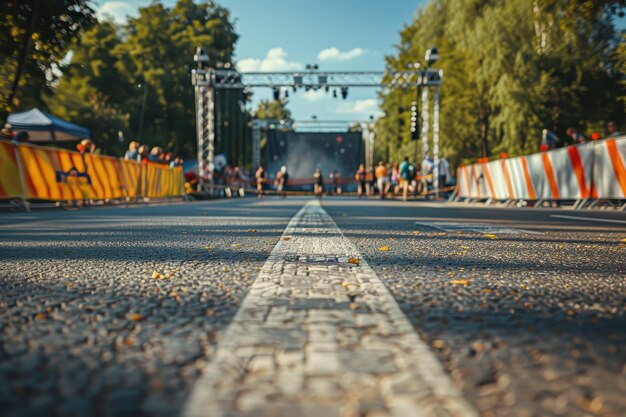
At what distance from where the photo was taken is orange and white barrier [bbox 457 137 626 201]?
40.3 feet

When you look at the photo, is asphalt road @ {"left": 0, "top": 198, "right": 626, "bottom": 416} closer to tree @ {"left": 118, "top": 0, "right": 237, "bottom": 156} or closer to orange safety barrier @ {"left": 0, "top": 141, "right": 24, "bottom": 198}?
orange safety barrier @ {"left": 0, "top": 141, "right": 24, "bottom": 198}

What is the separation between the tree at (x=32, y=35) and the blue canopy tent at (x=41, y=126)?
625 centimetres

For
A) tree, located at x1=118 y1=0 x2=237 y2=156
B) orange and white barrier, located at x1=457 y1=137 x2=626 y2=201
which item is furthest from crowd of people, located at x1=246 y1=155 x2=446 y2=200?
tree, located at x1=118 y1=0 x2=237 y2=156

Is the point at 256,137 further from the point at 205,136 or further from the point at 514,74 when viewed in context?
the point at 514,74

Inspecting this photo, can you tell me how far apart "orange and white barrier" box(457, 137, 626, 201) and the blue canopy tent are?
606 inches

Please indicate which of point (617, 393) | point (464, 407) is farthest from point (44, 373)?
point (617, 393)

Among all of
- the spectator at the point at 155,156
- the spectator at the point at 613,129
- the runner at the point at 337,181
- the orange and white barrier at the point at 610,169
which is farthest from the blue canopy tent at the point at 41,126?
the runner at the point at 337,181

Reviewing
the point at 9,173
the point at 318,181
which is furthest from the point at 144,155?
the point at 318,181

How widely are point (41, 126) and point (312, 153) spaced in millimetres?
29414

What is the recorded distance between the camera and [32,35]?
13547 millimetres

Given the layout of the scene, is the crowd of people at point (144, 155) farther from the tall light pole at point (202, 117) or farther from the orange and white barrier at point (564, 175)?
the orange and white barrier at point (564, 175)

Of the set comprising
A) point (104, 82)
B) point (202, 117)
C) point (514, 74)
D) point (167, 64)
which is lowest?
point (202, 117)

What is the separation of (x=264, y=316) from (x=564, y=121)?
1519 inches

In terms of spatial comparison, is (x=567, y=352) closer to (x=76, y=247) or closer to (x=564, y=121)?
(x=76, y=247)
